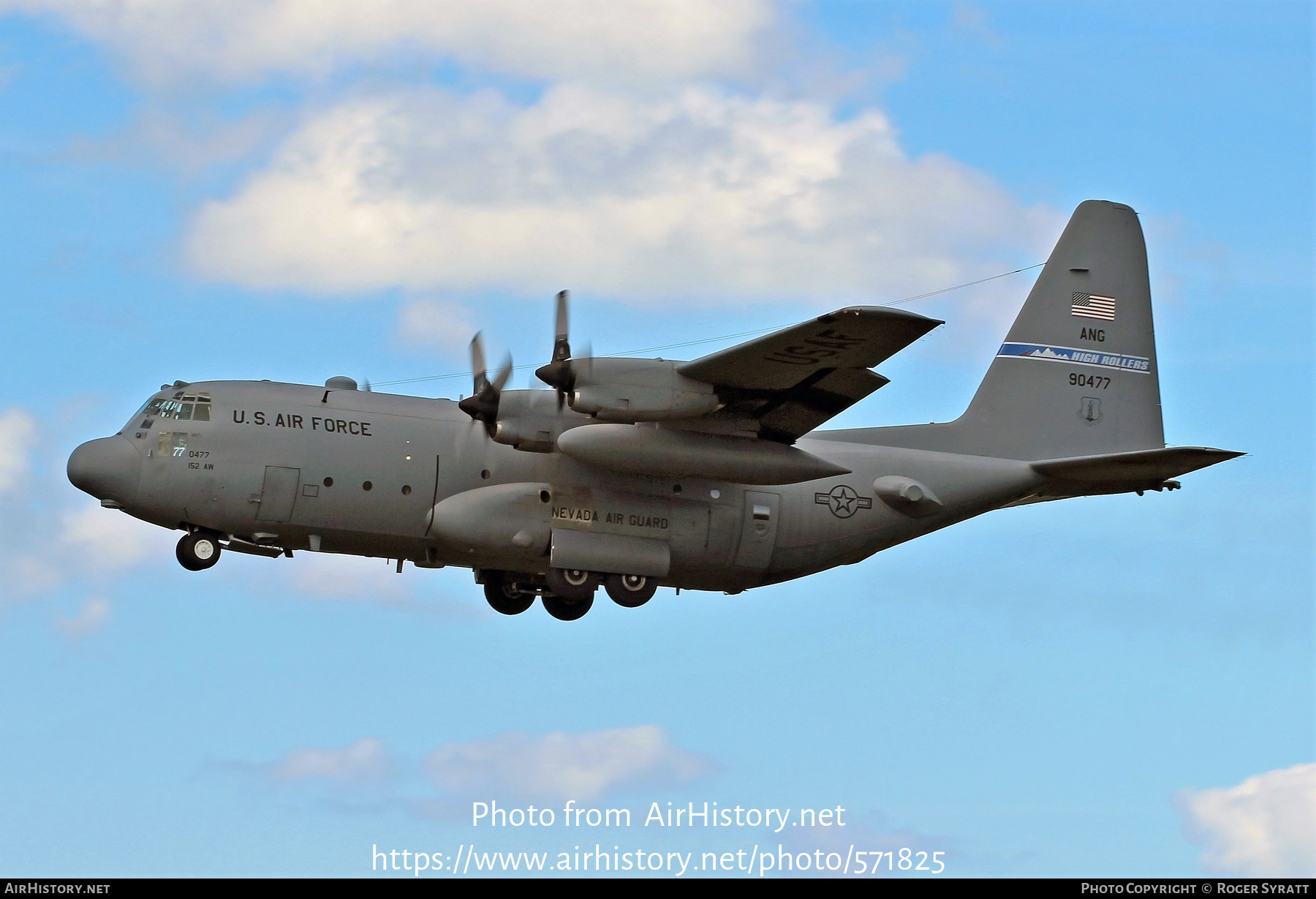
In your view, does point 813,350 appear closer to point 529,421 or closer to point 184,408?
point 529,421

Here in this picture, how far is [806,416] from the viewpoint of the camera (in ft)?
67.1

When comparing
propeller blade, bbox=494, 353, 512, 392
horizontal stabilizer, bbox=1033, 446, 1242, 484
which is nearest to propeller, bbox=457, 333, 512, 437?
propeller blade, bbox=494, 353, 512, 392

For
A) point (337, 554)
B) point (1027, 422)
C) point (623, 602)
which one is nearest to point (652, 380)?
point (623, 602)

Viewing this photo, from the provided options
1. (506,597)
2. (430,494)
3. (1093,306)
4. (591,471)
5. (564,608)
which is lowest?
(564,608)

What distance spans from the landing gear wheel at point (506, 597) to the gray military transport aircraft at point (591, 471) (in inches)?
1.1

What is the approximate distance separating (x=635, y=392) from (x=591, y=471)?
1972 millimetres

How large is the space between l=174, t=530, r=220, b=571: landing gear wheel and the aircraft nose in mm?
860

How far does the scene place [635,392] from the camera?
1939 cm

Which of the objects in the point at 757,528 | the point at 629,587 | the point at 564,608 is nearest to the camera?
the point at 629,587

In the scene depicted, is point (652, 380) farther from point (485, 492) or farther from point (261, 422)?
point (261, 422)

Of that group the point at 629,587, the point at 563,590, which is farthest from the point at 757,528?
the point at 563,590

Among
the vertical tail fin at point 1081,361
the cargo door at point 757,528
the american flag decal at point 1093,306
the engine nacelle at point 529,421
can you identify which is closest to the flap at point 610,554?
the cargo door at point 757,528

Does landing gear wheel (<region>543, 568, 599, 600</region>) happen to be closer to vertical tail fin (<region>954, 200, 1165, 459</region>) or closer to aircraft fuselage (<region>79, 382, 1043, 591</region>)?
aircraft fuselage (<region>79, 382, 1043, 591</region>)

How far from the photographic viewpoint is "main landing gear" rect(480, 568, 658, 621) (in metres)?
21.0
